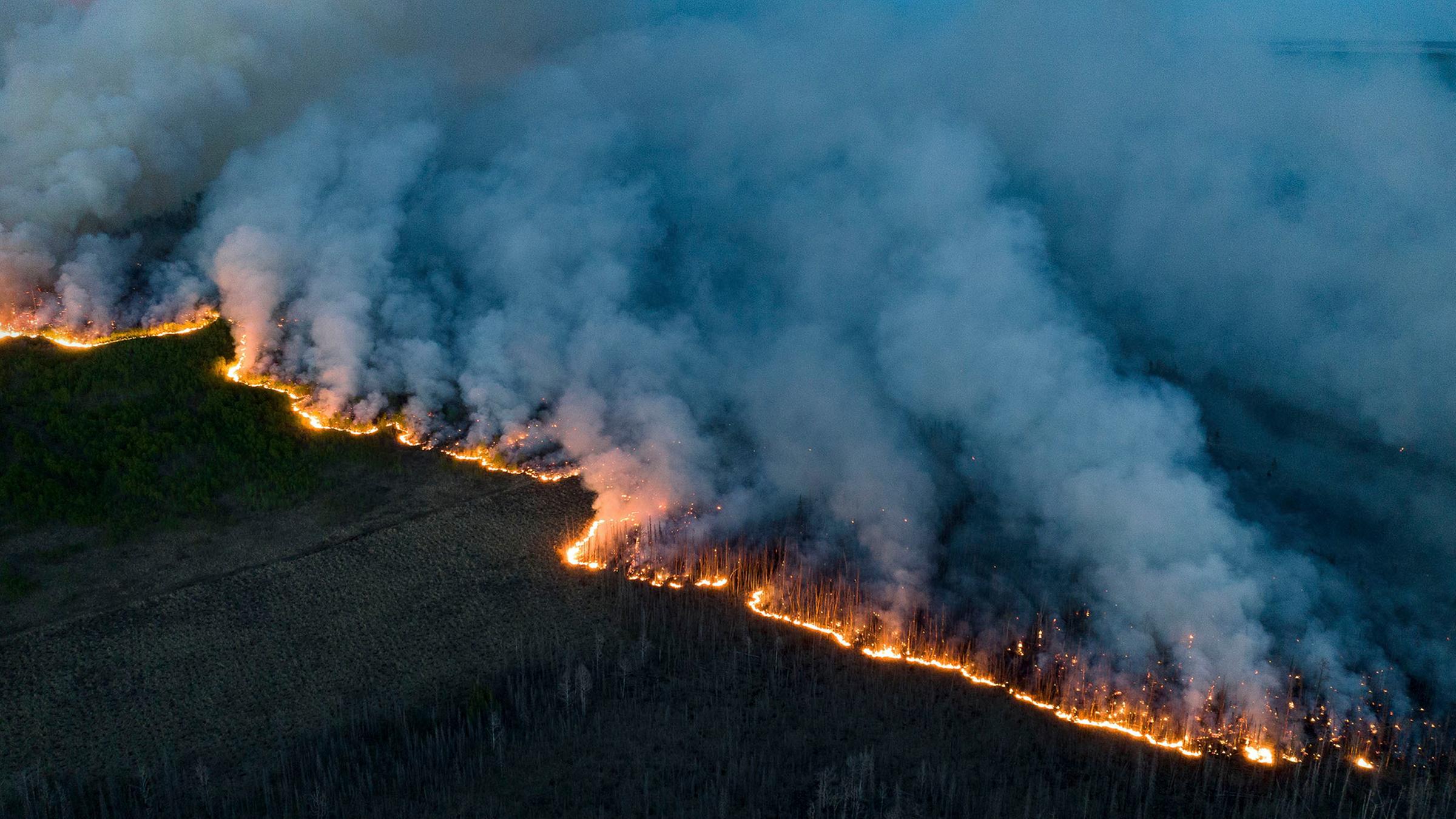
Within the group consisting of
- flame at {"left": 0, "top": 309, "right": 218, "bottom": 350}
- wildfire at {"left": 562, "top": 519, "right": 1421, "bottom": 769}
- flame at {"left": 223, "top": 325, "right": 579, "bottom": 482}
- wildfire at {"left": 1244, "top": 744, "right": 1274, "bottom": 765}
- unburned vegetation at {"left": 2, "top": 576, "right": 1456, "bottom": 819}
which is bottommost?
unburned vegetation at {"left": 2, "top": 576, "right": 1456, "bottom": 819}

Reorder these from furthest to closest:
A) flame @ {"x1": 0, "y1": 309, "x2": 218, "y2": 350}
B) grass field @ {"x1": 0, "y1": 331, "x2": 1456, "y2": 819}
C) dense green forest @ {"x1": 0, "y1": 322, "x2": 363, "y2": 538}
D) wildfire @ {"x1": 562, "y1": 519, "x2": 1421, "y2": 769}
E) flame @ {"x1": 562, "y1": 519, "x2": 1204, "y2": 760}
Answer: flame @ {"x1": 0, "y1": 309, "x2": 218, "y2": 350} → dense green forest @ {"x1": 0, "y1": 322, "x2": 363, "y2": 538} → flame @ {"x1": 562, "y1": 519, "x2": 1204, "y2": 760} → wildfire @ {"x1": 562, "y1": 519, "x2": 1421, "y2": 769} → grass field @ {"x1": 0, "y1": 331, "x2": 1456, "y2": 819}

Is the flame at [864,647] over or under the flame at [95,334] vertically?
under

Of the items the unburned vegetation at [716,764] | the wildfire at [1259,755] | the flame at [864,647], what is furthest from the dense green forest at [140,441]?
the wildfire at [1259,755]

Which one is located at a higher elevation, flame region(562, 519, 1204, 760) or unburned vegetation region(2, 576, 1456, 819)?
flame region(562, 519, 1204, 760)

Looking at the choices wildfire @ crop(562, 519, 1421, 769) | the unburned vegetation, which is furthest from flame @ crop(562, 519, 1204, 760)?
the unburned vegetation

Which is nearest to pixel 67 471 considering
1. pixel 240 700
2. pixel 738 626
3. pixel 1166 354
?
pixel 240 700

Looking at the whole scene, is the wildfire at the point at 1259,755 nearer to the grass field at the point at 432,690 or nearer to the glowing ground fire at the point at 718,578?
the glowing ground fire at the point at 718,578

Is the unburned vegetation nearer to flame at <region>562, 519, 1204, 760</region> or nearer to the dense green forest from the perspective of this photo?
flame at <region>562, 519, 1204, 760</region>

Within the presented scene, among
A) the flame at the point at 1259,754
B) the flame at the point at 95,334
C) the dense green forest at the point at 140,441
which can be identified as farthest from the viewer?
the flame at the point at 95,334
